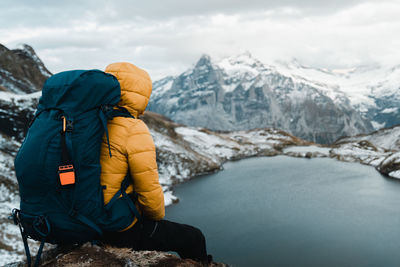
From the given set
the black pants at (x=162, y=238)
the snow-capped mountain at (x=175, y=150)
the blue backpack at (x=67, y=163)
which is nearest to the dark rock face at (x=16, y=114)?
the snow-capped mountain at (x=175, y=150)

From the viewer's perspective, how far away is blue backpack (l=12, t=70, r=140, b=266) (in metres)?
5.50

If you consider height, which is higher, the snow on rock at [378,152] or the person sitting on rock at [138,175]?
the person sitting on rock at [138,175]

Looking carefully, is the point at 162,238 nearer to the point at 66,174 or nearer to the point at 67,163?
the point at 66,174

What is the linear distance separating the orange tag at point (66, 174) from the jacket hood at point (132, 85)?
1.99m

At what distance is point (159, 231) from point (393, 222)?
4608 cm

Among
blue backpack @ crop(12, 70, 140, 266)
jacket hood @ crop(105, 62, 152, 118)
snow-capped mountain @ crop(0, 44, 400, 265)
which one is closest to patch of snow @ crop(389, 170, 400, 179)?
snow-capped mountain @ crop(0, 44, 400, 265)

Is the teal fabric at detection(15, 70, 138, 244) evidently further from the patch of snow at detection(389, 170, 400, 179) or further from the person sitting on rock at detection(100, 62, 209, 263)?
the patch of snow at detection(389, 170, 400, 179)

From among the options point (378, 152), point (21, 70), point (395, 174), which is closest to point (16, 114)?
point (21, 70)

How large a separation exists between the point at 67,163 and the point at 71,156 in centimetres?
15

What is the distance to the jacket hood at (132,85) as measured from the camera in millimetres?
6805

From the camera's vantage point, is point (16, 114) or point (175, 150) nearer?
point (16, 114)

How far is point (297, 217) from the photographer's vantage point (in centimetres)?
4450

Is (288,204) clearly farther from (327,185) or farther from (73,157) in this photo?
(73,157)

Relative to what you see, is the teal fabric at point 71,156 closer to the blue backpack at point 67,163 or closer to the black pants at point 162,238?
the blue backpack at point 67,163
